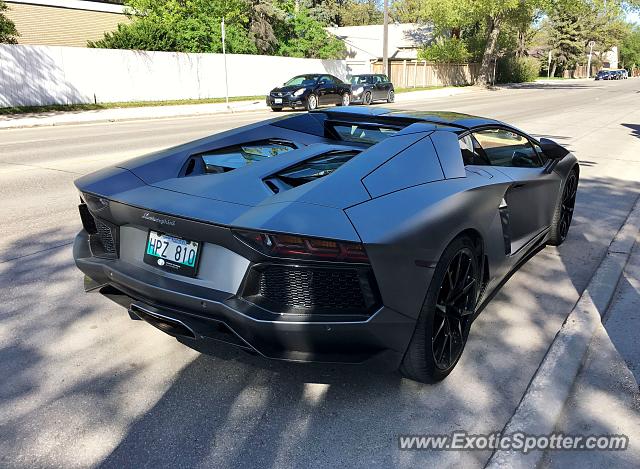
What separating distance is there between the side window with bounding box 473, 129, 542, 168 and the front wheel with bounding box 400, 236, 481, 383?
1158 mm

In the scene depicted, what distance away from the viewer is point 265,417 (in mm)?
2766

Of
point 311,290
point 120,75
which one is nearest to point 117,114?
point 120,75

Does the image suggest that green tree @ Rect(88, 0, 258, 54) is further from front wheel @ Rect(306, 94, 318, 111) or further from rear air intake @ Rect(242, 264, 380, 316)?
rear air intake @ Rect(242, 264, 380, 316)

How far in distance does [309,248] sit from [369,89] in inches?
995

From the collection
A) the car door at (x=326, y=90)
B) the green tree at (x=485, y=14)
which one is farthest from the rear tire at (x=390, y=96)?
the green tree at (x=485, y=14)

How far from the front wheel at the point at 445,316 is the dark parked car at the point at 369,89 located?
24.0 metres

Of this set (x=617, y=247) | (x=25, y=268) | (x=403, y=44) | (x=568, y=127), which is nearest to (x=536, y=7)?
(x=403, y=44)

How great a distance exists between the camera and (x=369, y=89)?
87.0 feet

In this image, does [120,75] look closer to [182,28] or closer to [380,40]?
[182,28]

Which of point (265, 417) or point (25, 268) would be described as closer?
point (265, 417)

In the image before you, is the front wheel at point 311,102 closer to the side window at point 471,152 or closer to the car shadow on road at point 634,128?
the car shadow on road at point 634,128

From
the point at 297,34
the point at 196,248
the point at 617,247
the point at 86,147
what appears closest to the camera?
the point at 196,248

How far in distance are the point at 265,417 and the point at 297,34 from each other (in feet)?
130

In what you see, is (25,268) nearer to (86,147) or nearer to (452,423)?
(452,423)
